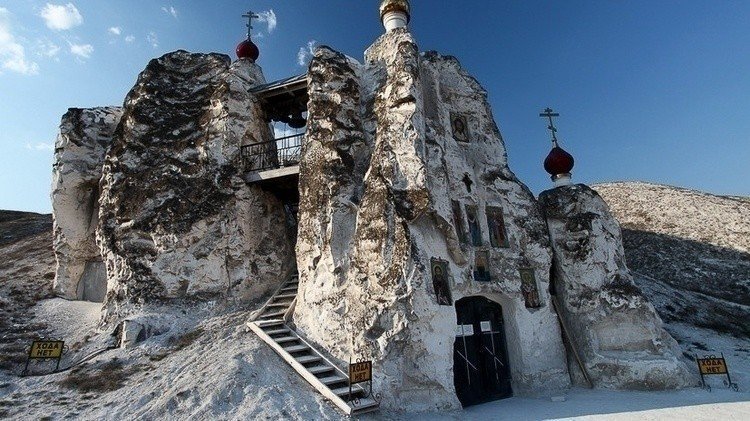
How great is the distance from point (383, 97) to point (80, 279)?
12996 millimetres

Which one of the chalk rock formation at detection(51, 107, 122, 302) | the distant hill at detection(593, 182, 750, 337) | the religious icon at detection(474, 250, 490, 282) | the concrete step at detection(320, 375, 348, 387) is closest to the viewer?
the concrete step at detection(320, 375, 348, 387)

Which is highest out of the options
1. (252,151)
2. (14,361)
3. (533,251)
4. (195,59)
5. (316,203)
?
(195,59)

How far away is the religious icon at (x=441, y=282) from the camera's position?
10.5 metres

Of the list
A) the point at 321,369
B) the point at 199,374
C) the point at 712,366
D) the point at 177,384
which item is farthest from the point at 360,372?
the point at 712,366

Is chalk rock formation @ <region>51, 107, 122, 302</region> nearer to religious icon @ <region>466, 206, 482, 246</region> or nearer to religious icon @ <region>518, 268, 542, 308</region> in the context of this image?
religious icon @ <region>466, 206, 482, 246</region>

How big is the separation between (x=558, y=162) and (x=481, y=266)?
5461 mm

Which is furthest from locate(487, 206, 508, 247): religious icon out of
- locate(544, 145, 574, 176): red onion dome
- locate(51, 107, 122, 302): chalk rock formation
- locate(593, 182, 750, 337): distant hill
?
locate(51, 107, 122, 302): chalk rock formation

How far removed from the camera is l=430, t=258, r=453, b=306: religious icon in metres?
10.5

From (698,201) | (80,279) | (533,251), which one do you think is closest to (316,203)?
(533,251)

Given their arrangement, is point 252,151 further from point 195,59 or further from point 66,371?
point 66,371

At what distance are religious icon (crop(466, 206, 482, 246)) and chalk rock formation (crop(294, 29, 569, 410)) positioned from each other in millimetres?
38

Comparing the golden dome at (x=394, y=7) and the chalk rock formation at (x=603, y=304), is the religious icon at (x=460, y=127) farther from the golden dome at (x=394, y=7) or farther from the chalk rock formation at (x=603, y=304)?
the golden dome at (x=394, y=7)

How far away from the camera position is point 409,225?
10594mm

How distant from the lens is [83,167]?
15.8 metres
